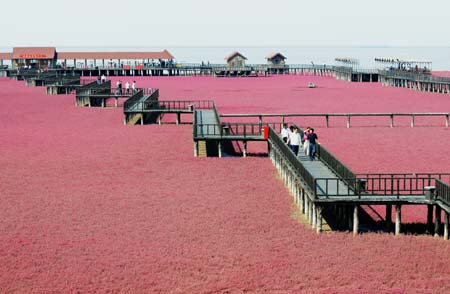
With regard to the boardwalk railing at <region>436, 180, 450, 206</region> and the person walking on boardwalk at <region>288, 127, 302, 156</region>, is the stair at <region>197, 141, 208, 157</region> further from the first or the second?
the boardwalk railing at <region>436, 180, 450, 206</region>

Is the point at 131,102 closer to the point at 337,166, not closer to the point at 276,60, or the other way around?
the point at 337,166

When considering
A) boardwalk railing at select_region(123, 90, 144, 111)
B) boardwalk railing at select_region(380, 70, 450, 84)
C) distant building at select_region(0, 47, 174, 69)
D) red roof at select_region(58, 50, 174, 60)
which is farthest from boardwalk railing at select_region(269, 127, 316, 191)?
red roof at select_region(58, 50, 174, 60)

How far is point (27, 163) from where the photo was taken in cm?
3872

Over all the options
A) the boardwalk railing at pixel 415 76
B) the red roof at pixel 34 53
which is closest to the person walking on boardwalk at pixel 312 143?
the boardwalk railing at pixel 415 76

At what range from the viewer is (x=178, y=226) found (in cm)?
2541

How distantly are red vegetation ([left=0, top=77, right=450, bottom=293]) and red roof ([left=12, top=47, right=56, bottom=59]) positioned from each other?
102 meters

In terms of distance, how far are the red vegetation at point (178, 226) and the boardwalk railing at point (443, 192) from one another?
4.29ft

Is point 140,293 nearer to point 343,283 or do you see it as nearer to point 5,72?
point 343,283

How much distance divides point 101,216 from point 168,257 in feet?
18.5

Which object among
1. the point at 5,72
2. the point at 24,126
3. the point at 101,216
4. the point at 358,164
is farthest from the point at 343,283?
the point at 5,72

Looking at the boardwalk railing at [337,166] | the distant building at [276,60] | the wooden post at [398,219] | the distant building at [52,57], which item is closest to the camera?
the wooden post at [398,219]

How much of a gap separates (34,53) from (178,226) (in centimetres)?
13058

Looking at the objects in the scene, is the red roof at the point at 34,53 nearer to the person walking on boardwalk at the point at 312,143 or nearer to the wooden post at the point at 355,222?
the person walking on boardwalk at the point at 312,143

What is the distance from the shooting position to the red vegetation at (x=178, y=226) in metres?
20.1
